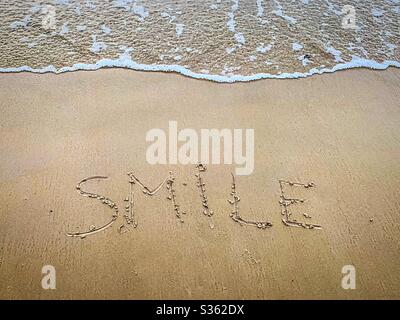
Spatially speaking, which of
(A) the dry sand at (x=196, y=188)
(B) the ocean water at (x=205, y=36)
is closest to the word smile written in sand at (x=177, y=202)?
(A) the dry sand at (x=196, y=188)

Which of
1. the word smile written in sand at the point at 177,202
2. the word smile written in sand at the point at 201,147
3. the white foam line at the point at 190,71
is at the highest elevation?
the white foam line at the point at 190,71

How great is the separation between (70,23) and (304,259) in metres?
4.06

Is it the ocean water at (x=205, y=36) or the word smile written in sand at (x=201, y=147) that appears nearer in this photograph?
the word smile written in sand at (x=201, y=147)

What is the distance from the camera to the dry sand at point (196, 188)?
2.43 metres

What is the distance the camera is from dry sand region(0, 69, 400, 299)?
2432mm

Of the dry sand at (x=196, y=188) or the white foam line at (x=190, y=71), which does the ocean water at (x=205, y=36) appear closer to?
the white foam line at (x=190, y=71)

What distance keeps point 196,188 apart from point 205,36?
244cm

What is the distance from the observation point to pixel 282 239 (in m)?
2.65

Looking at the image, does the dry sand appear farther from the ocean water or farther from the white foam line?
the ocean water

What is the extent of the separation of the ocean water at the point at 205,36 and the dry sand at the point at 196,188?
0.95ft

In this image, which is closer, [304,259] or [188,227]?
[304,259]

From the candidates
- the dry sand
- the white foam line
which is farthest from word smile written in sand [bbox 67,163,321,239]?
the white foam line
